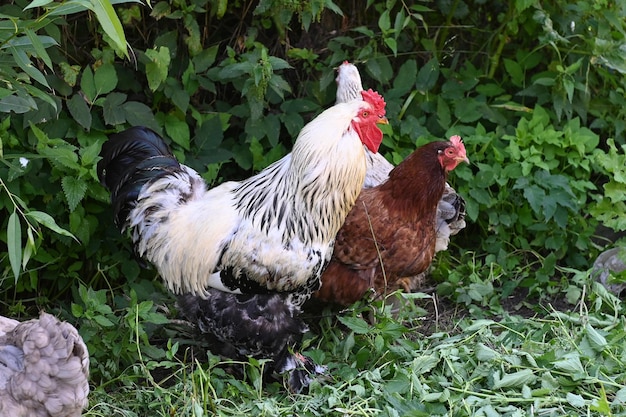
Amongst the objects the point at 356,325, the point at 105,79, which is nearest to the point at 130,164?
the point at 105,79

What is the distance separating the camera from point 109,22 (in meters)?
2.33

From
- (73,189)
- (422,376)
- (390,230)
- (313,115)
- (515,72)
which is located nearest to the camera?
(422,376)

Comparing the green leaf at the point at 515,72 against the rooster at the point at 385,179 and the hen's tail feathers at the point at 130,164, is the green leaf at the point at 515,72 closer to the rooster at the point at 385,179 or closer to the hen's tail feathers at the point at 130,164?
the rooster at the point at 385,179

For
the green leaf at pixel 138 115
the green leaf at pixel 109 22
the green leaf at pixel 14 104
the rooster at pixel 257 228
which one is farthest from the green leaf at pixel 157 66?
the green leaf at pixel 109 22

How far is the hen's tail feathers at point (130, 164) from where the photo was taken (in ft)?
12.7

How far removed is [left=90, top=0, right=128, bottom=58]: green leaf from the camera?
231cm

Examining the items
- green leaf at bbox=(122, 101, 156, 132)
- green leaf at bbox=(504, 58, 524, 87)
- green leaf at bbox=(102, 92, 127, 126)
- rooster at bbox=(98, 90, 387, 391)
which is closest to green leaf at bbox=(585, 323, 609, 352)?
rooster at bbox=(98, 90, 387, 391)

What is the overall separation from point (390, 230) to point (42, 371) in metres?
2.03

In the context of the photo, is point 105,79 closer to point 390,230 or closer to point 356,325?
point 390,230

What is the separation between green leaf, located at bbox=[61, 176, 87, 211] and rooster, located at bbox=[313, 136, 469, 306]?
118 centimetres

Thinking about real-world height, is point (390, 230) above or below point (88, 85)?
below

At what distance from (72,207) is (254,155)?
1095mm

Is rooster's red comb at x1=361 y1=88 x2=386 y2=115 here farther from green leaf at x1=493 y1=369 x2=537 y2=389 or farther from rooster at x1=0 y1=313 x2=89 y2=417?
rooster at x1=0 y1=313 x2=89 y2=417

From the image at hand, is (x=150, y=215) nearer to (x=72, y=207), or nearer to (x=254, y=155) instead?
(x=72, y=207)
